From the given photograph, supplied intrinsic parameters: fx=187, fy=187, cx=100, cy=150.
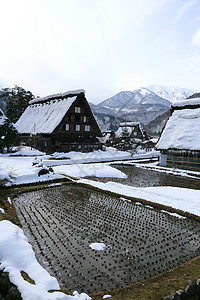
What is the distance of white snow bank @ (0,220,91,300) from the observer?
365cm

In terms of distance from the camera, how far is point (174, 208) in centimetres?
948

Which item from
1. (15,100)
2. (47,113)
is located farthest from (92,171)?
(15,100)

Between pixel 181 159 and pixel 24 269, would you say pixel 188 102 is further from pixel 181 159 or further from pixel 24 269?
pixel 24 269

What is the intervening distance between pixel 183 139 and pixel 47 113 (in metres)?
22.5

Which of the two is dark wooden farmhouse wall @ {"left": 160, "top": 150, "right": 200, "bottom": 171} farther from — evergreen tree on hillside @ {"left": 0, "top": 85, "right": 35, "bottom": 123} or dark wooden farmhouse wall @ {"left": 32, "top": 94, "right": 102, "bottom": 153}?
evergreen tree on hillside @ {"left": 0, "top": 85, "right": 35, "bottom": 123}

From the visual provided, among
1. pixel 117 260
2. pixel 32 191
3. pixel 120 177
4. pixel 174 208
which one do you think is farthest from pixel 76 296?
pixel 120 177

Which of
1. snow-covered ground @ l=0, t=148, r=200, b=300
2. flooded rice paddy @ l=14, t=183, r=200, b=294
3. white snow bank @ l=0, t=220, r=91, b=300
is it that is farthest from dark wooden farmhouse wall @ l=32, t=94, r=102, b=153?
white snow bank @ l=0, t=220, r=91, b=300

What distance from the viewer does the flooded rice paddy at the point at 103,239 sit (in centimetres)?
489

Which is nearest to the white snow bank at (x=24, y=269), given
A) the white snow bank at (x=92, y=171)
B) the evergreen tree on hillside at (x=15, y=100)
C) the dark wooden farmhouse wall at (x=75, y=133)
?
the white snow bank at (x=92, y=171)

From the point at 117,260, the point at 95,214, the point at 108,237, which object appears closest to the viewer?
the point at 117,260

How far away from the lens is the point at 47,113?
32.7 meters

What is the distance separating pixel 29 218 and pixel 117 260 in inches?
181

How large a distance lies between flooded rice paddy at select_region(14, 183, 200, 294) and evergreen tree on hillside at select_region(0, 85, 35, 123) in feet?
124

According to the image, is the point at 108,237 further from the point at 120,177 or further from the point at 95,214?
the point at 120,177
